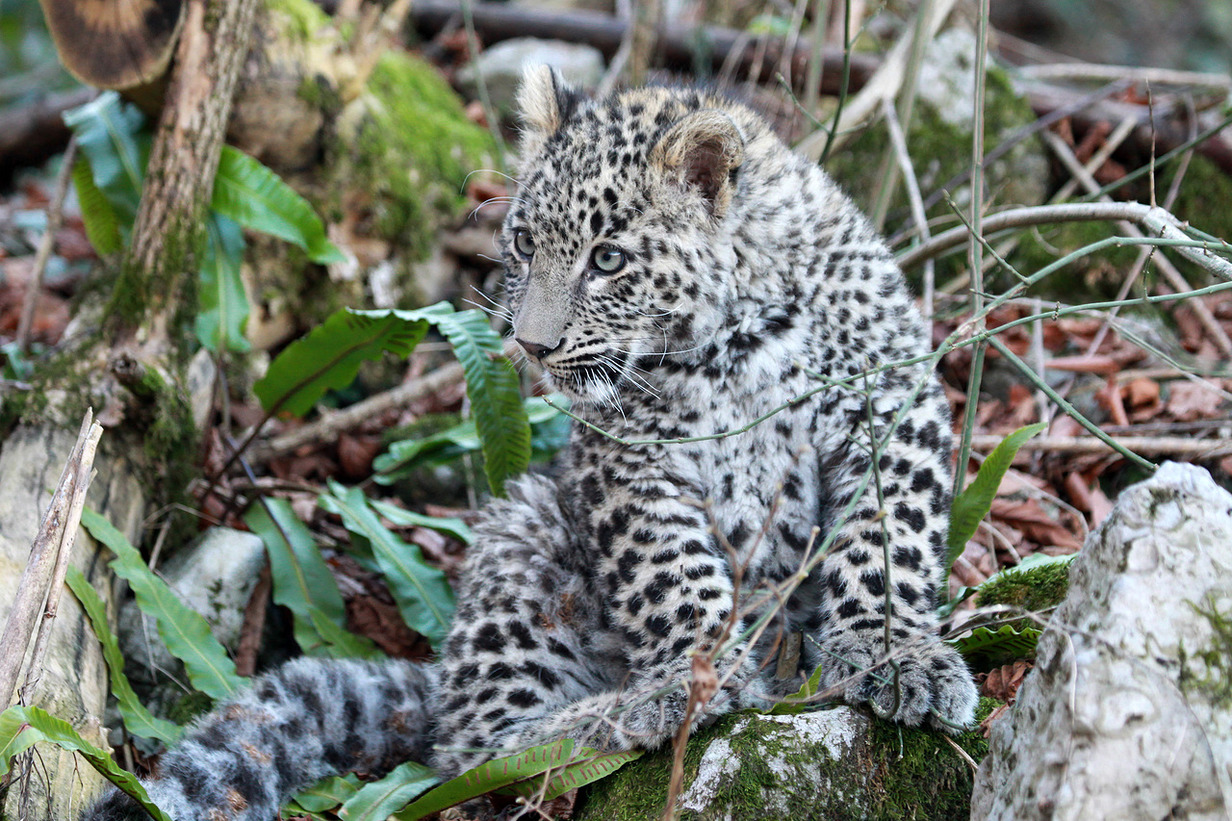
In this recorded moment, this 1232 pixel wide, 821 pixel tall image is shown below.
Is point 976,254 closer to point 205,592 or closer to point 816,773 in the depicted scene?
point 816,773

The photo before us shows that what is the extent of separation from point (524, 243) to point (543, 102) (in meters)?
0.72

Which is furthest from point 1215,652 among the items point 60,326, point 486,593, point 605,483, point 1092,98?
point 60,326

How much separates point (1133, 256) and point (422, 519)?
17.1 ft

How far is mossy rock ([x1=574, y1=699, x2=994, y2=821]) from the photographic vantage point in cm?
329

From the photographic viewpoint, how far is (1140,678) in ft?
8.07

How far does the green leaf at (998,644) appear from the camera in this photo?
3742 mm

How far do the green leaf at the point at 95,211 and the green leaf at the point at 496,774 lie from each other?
416 cm

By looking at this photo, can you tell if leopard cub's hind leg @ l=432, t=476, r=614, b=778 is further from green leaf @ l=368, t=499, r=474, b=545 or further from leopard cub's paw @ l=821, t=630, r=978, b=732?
leopard cub's paw @ l=821, t=630, r=978, b=732

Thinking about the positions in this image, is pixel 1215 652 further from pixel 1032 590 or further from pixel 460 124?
pixel 460 124

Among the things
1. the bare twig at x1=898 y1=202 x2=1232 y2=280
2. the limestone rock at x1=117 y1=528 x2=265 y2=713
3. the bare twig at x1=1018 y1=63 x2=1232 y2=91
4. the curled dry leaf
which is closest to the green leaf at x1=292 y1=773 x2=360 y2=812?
the limestone rock at x1=117 y1=528 x2=265 y2=713

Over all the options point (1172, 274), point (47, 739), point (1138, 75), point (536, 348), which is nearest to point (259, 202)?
point (536, 348)

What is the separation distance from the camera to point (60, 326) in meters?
7.40

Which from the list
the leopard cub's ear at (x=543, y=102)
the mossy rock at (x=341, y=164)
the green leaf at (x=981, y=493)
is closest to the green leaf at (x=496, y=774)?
the green leaf at (x=981, y=493)

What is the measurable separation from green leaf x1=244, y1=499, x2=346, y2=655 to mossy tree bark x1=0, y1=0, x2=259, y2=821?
539 mm
